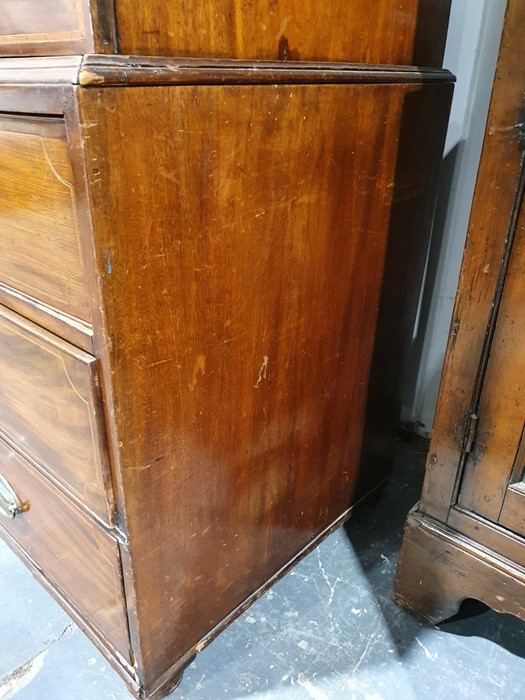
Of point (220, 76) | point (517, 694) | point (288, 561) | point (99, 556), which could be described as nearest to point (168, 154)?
point (220, 76)

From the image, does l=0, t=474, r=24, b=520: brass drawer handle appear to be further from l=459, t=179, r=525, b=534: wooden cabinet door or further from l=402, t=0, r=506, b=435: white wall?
Result: l=402, t=0, r=506, b=435: white wall

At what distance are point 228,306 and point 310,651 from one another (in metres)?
0.67

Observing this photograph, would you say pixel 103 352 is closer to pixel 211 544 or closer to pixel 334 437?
pixel 211 544

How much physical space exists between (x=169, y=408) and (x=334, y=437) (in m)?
0.45

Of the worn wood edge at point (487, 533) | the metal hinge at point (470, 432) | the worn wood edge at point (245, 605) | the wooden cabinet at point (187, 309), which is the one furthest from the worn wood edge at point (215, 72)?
the worn wood edge at point (245, 605)

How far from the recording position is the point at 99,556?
80 cm

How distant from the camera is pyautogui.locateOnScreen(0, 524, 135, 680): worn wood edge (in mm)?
880

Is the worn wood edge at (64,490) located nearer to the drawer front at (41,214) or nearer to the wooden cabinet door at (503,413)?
the drawer front at (41,214)

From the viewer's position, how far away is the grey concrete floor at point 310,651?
93cm

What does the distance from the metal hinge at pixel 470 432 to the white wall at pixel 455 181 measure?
51 centimetres

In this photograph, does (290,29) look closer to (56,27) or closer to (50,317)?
(56,27)

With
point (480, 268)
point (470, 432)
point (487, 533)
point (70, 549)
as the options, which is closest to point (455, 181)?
point (480, 268)

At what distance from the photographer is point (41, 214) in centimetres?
61

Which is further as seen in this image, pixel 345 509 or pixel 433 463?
pixel 345 509
